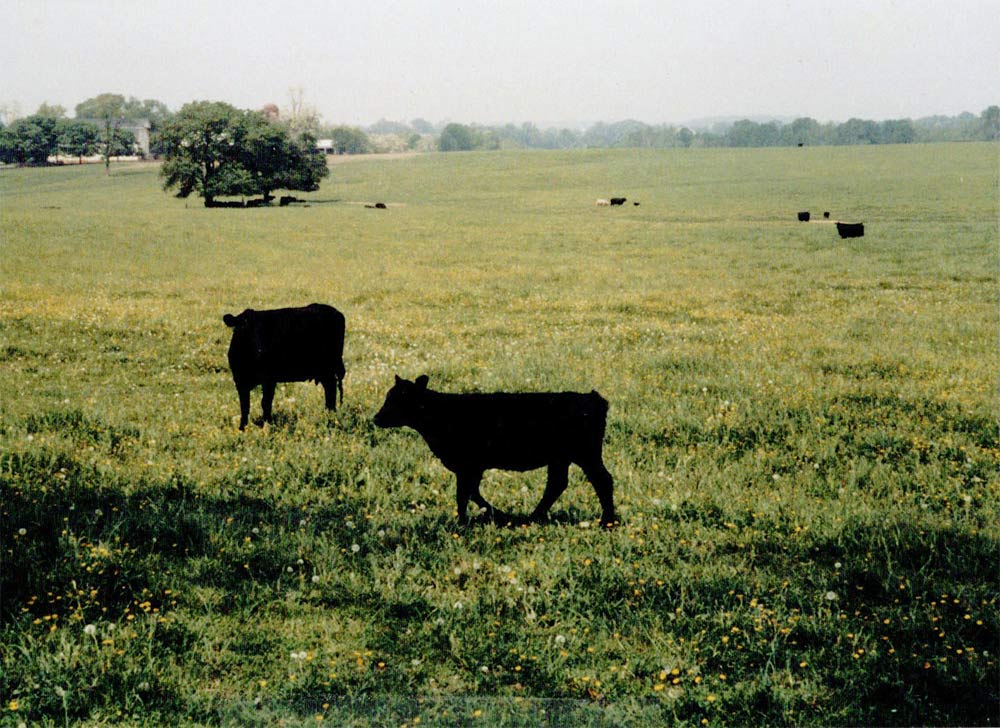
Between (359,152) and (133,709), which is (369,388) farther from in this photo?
(359,152)

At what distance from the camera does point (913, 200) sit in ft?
192

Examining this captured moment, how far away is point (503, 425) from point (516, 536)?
118cm

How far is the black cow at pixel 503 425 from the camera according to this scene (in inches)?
229

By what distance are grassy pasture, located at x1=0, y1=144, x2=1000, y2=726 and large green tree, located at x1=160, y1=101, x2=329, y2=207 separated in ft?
177

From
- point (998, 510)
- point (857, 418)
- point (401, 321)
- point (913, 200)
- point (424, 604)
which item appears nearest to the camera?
point (424, 604)

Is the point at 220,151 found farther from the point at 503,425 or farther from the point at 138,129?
the point at 503,425

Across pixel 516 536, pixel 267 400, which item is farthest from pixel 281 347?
pixel 516 536

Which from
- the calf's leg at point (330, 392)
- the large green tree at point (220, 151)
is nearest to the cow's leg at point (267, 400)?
the calf's leg at point (330, 392)

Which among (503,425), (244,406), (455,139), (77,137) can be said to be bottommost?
(244,406)

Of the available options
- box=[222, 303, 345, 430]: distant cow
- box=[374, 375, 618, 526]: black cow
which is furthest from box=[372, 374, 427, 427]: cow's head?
box=[222, 303, 345, 430]: distant cow

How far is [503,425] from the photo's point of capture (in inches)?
229

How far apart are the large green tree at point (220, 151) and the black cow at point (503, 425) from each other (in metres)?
66.2

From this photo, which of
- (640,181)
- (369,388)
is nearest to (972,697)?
(369,388)

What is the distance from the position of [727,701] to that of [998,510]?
4.10 metres
